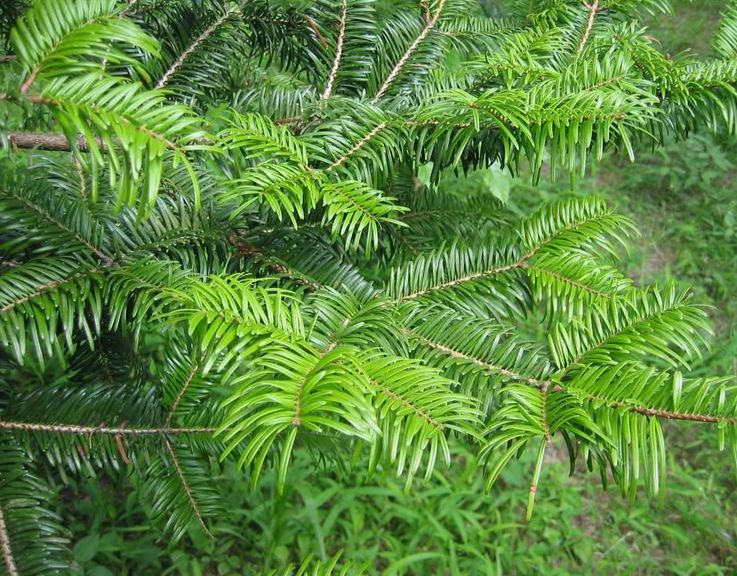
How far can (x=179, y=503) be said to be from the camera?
0.79 metres

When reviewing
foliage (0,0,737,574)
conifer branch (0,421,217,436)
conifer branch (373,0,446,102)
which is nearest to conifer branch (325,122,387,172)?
foliage (0,0,737,574)

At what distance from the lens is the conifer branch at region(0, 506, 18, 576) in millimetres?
665

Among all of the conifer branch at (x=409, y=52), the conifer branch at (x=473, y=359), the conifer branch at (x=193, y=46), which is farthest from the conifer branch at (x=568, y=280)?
the conifer branch at (x=193, y=46)

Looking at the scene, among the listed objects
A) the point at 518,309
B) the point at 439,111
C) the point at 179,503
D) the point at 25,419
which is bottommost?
the point at 179,503

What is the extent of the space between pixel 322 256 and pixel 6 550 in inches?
20.6

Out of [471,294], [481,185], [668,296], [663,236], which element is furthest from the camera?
[663,236]

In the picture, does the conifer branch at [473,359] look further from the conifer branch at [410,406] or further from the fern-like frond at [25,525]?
the fern-like frond at [25,525]

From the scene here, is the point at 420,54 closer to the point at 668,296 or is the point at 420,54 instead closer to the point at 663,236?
the point at 668,296

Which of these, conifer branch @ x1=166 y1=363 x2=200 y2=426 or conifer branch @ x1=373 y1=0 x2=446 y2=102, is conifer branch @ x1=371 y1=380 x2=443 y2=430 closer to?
conifer branch @ x1=166 y1=363 x2=200 y2=426

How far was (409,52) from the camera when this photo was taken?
919mm

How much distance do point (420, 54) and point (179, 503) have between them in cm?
78

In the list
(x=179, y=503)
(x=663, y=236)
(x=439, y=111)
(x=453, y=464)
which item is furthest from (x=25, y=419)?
(x=663, y=236)

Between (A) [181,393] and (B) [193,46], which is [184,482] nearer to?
(A) [181,393]

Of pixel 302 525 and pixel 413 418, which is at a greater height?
pixel 413 418
